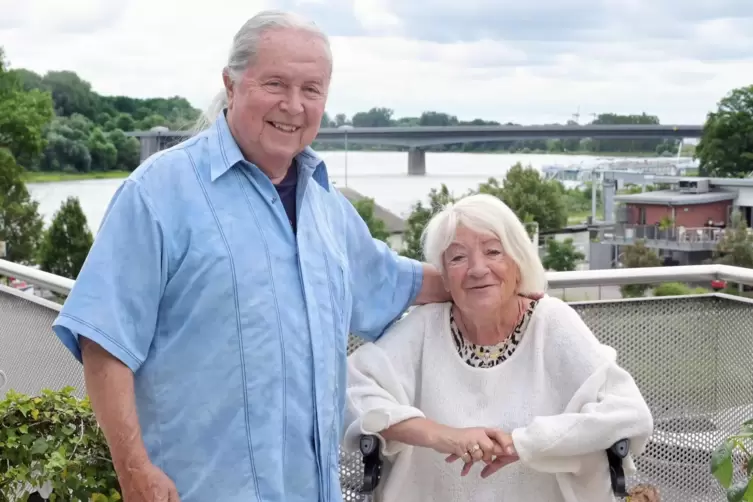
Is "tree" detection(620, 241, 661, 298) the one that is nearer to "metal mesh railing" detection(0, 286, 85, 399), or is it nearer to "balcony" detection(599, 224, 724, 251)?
"balcony" detection(599, 224, 724, 251)

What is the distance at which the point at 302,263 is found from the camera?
1.41 metres

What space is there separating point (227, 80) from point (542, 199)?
142 ft

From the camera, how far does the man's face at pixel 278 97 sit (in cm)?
139

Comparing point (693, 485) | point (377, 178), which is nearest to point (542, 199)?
point (377, 178)

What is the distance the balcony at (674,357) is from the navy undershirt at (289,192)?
1051mm

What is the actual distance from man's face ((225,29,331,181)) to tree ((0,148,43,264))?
109 ft

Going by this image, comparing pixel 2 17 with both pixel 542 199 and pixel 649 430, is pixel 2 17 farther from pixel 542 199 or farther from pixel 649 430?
pixel 649 430

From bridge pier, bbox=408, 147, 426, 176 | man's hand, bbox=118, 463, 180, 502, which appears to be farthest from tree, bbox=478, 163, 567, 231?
man's hand, bbox=118, 463, 180, 502

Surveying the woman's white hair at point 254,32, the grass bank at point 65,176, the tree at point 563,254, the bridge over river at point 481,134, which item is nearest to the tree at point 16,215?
the grass bank at point 65,176

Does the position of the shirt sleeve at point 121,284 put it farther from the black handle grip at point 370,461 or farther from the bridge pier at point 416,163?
the bridge pier at point 416,163

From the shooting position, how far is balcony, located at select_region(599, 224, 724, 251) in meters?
41.6

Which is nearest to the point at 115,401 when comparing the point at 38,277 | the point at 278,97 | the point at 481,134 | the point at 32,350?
the point at 278,97

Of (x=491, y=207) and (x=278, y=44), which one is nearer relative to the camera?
(x=278, y=44)

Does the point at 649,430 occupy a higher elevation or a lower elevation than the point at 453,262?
lower
